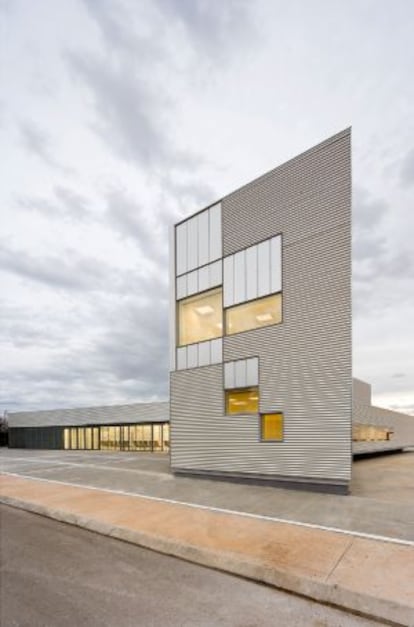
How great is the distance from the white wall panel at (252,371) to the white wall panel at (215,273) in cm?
348

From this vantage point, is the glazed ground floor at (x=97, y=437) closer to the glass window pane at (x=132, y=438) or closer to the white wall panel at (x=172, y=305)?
the glass window pane at (x=132, y=438)

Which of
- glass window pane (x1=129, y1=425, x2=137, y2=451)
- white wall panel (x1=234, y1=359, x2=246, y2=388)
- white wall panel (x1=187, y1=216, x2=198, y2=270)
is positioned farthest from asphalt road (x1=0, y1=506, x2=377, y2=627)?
glass window pane (x1=129, y1=425, x2=137, y2=451)

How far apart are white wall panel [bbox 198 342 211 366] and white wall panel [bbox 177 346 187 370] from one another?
0.85 meters

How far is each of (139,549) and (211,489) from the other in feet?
19.5

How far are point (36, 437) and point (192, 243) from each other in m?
33.2

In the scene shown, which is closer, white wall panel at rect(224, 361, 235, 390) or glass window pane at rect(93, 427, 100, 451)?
white wall panel at rect(224, 361, 235, 390)

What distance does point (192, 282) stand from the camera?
17.3m

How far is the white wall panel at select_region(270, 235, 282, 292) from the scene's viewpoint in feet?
47.4

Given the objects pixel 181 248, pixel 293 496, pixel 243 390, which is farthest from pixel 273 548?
pixel 181 248

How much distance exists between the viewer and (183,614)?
4.96 metres

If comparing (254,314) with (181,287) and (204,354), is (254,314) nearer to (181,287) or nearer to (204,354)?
(204,354)

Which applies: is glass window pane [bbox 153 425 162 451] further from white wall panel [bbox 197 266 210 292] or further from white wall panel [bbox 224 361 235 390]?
white wall panel [bbox 197 266 210 292]

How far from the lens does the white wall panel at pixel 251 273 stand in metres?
15.2

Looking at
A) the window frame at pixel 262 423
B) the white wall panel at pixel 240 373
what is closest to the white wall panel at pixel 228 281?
the white wall panel at pixel 240 373
